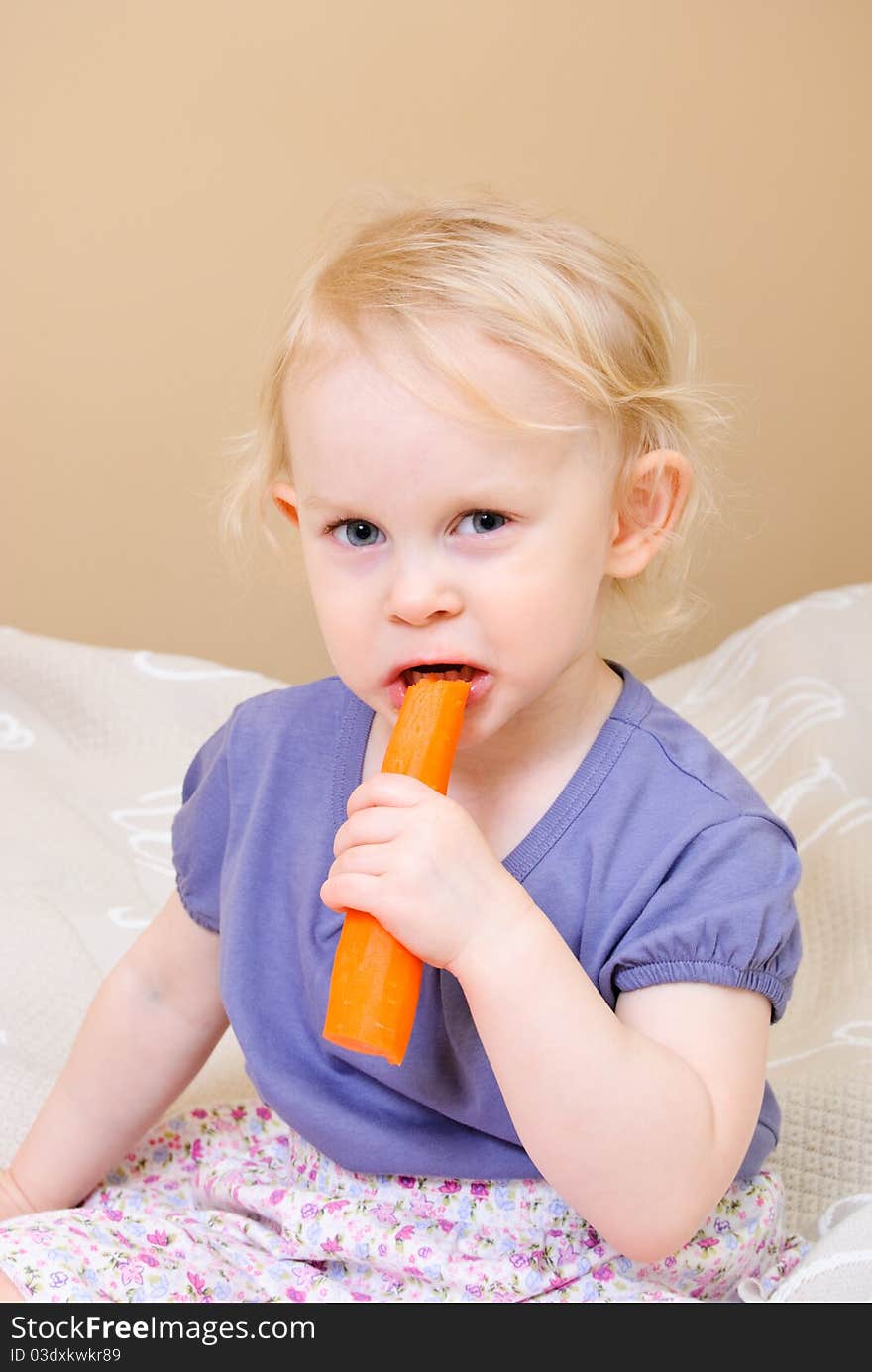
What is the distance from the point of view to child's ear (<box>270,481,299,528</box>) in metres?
0.98

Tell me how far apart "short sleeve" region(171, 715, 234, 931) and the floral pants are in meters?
0.18

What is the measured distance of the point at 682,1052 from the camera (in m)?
0.81

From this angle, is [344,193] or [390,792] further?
[344,193]

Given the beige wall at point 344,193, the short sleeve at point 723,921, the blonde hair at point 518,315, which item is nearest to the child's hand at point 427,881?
the short sleeve at point 723,921

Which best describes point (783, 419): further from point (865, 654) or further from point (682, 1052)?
point (682, 1052)

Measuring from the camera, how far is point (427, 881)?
764 mm

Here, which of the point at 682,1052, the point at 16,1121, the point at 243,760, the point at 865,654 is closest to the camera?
the point at 682,1052

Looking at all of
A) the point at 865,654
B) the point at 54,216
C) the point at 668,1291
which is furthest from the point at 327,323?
the point at 54,216

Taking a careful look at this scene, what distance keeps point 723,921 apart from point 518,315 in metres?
0.34

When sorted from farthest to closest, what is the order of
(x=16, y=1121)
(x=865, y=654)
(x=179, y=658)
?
(x=179, y=658) < (x=865, y=654) < (x=16, y=1121)

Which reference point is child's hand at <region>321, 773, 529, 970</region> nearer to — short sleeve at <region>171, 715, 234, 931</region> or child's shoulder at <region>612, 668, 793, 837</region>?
child's shoulder at <region>612, 668, 793, 837</region>

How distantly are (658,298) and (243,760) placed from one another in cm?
40

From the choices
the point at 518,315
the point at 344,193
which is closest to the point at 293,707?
the point at 518,315

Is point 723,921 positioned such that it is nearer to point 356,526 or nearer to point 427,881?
point 427,881
